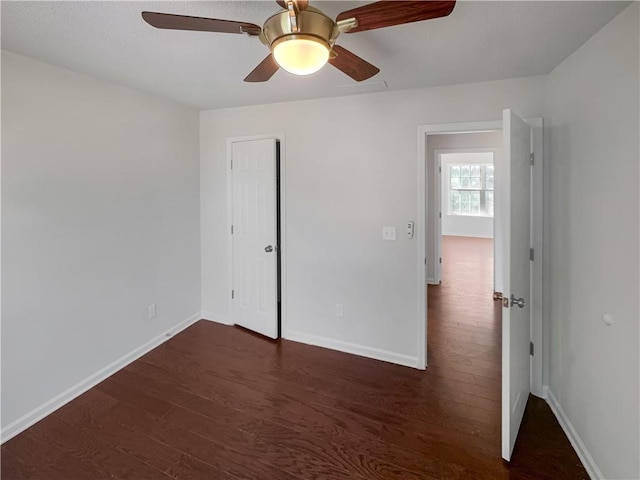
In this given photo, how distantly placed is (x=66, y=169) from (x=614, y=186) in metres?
3.28

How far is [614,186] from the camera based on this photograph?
157 centimetres

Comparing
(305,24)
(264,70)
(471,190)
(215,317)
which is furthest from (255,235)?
(471,190)

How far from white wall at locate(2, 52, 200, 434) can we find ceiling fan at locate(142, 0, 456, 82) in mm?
1500

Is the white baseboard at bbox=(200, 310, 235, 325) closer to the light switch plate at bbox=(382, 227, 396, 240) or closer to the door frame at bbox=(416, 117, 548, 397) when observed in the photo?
the light switch plate at bbox=(382, 227, 396, 240)

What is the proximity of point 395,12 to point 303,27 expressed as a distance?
0.33 meters

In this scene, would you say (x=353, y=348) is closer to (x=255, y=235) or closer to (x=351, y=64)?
(x=255, y=235)

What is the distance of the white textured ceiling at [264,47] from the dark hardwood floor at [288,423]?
2303mm

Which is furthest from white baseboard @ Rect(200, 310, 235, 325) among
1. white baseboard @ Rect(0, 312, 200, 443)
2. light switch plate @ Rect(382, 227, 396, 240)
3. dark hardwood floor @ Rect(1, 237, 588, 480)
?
light switch plate @ Rect(382, 227, 396, 240)

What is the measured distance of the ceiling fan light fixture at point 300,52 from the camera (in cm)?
125

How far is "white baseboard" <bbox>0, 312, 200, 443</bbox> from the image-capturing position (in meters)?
2.06

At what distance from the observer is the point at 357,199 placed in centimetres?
294

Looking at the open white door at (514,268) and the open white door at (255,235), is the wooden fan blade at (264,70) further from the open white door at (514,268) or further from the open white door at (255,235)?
the open white door at (255,235)

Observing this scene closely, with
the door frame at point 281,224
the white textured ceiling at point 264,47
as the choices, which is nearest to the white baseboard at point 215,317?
the door frame at point 281,224

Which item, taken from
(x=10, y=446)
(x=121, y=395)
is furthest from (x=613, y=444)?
(x=10, y=446)
